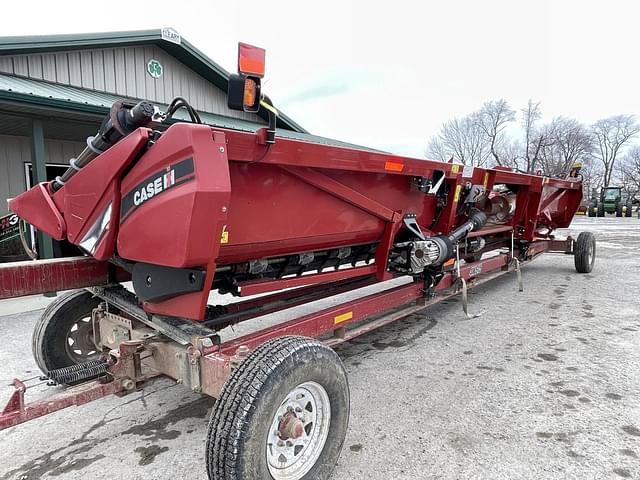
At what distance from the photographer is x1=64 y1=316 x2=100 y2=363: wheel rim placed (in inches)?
126

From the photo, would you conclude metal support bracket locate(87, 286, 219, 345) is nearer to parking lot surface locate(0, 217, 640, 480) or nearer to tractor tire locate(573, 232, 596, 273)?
parking lot surface locate(0, 217, 640, 480)

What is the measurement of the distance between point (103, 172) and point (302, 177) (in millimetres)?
1124

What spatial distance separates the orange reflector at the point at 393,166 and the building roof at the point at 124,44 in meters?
3.72

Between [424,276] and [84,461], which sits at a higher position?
[424,276]

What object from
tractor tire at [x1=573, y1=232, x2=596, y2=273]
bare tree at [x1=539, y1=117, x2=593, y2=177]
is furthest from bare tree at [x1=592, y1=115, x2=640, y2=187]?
tractor tire at [x1=573, y1=232, x2=596, y2=273]

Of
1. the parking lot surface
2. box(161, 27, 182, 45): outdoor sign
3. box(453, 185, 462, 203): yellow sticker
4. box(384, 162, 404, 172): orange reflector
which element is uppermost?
box(161, 27, 182, 45): outdoor sign

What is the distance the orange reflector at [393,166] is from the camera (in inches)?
128

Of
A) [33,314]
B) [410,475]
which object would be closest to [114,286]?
[410,475]

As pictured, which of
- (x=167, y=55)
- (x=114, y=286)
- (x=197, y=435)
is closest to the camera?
(x=197, y=435)

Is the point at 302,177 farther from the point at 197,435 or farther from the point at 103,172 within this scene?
the point at 197,435

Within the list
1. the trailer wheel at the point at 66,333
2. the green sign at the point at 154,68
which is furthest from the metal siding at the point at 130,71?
the trailer wheel at the point at 66,333

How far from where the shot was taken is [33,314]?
5.50 metres

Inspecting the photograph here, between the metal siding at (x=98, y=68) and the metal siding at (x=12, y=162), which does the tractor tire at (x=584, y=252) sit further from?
the metal siding at (x=12, y=162)

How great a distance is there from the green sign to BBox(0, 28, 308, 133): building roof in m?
0.38
